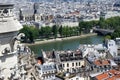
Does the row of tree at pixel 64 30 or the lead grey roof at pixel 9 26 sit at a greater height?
the lead grey roof at pixel 9 26

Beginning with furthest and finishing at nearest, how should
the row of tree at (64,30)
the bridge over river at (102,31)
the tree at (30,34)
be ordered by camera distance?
the bridge over river at (102,31)
the row of tree at (64,30)
the tree at (30,34)

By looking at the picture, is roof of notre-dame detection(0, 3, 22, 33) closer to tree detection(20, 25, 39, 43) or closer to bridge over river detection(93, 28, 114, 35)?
tree detection(20, 25, 39, 43)

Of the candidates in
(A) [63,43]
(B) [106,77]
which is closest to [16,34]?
(B) [106,77]

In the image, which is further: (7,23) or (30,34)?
(30,34)

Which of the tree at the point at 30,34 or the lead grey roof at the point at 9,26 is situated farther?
the tree at the point at 30,34

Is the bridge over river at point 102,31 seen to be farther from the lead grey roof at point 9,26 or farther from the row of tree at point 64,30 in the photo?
the lead grey roof at point 9,26

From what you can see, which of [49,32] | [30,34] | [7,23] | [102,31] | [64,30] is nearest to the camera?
[7,23]

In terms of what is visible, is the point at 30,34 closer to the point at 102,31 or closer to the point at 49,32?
the point at 49,32

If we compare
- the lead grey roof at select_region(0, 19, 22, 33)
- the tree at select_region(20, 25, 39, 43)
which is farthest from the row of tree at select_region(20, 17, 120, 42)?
the lead grey roof at select_region(0, 19, 22, 33)

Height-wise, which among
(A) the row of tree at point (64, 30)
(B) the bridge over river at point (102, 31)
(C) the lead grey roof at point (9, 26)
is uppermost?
(C) the lead grey roof at point (9, 26)

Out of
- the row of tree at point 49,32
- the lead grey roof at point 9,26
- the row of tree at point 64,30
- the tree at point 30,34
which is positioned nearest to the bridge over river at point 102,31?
the row of tree at point 64,30

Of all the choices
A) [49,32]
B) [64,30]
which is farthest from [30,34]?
[64,30]

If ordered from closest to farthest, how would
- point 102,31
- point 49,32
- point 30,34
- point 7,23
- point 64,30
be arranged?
point 7,23 < point 30,34 < point 49,32 < point 64,30 < point 102,31
